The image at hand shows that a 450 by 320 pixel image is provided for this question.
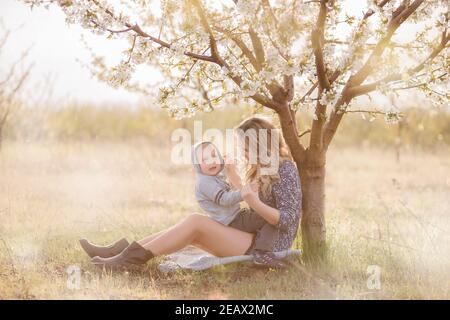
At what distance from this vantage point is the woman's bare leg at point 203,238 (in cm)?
567

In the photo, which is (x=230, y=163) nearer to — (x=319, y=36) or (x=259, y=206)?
(x=259, y=206)

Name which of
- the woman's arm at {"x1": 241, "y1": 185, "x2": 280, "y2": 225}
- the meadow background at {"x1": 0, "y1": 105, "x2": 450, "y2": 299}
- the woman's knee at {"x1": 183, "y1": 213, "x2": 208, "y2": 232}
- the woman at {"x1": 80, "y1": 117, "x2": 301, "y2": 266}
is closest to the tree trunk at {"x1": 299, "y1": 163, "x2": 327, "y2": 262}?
the meadow background at {"x1": 0, "y1": 105, "x2": 450, "y2": 299}

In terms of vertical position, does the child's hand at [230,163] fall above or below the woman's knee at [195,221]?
above

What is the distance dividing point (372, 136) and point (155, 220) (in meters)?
15.0

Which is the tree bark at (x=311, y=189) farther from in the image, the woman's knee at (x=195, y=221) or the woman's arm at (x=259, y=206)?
the woman's knee at (x=195, y=221)

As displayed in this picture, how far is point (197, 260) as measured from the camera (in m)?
5.99

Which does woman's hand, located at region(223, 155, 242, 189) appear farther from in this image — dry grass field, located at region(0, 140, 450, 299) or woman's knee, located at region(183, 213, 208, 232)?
dry grass field, located at region(0, 140, 450, 299)

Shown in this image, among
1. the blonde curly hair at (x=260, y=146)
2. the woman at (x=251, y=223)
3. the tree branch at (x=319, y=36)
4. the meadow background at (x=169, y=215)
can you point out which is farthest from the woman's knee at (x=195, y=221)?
the tree branch at (x=319, y=36)

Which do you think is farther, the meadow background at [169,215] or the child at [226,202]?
the child at [226,202]

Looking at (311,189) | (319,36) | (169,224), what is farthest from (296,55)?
(169,224)

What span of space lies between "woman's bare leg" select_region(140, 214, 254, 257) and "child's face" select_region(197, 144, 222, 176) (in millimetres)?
464

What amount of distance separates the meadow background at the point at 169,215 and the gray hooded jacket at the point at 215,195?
53cm

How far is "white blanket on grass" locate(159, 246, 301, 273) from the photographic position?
5723mm
